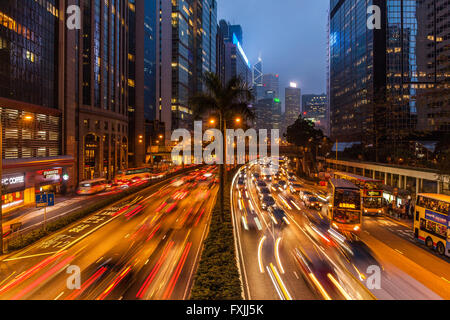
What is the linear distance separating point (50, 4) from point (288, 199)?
46.1 m

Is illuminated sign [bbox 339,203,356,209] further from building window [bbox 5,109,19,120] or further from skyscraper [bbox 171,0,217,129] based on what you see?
skyscraper [bbox 171,0,217,129]

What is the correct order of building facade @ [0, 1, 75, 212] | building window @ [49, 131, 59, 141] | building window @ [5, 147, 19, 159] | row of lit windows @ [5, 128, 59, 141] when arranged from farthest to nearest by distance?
building window @ [49, 131, 59, 141] → row of lit windows @ [5, 128, 59, 141] → building window @ [5, 147, 19, 159] → building facade @ [0, 1, 75, 212]

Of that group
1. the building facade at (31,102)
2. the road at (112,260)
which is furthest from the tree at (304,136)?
the building facade at (31,102)

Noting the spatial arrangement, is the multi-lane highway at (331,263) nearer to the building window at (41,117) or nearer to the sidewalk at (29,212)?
the sidewalk at (29,212)

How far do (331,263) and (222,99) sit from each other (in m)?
15.2

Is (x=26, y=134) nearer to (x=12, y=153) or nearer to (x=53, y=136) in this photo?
(x=12, y=153)

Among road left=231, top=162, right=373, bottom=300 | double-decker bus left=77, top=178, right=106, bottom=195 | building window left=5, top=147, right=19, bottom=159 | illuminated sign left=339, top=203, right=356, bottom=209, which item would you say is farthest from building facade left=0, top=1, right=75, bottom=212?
illuminated sign left=339, top=203, right=356, bottom=209

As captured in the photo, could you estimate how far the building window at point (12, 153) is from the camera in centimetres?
2867

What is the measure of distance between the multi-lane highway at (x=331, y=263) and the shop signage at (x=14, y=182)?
24355 mm

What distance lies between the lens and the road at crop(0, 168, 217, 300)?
36.1 ft

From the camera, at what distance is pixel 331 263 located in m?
14.1

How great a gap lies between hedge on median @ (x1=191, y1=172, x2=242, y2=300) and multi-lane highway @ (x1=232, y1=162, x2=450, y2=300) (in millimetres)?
1217

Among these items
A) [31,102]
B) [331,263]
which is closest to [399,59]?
[331,263]

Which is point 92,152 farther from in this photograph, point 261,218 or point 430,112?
point 430,112
